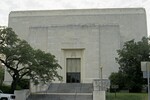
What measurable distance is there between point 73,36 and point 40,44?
6.43m

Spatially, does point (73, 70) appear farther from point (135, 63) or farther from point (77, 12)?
point (135, 63)

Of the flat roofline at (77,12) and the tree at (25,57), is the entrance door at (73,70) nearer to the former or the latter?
the flat roofline at (77,12)

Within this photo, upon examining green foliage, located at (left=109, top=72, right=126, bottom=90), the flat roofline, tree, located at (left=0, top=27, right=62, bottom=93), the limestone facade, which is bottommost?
green foliage, located at (left=109, top=72, right=126, bottom=90)

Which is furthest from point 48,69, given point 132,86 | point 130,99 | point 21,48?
point 132,86

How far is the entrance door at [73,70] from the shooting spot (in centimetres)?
5081

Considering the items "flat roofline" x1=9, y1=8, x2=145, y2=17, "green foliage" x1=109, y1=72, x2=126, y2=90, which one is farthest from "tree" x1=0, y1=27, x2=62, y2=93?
"flat roofline" x1=9, y1=8, x2=145, y2=17

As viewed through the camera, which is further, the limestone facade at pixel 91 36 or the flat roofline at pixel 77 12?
the flat roofline at pixel 77 12

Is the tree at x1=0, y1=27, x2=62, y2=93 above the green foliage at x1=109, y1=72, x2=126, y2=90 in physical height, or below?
above

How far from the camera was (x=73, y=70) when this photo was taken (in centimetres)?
5097

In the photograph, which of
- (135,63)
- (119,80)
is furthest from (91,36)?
(135,63)

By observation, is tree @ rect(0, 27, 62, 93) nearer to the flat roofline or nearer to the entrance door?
the entrance door

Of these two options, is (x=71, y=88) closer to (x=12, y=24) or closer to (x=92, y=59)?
(x=92, y=59)

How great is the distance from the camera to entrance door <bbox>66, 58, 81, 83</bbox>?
50812mm

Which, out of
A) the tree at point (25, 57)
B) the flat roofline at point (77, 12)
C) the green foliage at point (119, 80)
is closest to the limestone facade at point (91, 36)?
the flat roofline at point (77, 12)
